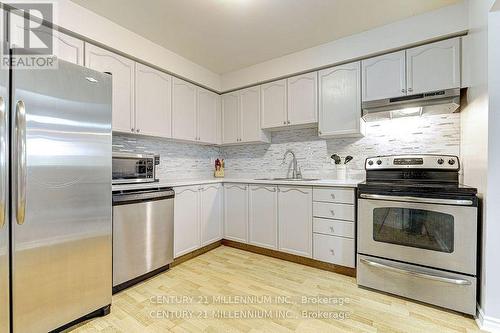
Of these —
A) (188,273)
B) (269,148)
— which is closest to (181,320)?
(188,273)

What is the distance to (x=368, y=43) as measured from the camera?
243 cm

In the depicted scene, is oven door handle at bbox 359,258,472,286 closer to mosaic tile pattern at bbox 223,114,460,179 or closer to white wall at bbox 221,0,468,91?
mosaic tile pattern at bbox 223,114,460,179

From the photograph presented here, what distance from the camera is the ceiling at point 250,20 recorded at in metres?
2.01

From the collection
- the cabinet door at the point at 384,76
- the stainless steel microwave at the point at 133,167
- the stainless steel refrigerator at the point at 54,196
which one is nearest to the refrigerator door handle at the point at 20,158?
the stainless steel refrigerator at the point at 54,196

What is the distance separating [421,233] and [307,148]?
1623 mm

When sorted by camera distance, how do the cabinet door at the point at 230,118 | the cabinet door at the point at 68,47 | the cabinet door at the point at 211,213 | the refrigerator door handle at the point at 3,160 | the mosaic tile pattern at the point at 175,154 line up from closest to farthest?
the refrigerator door handle at the point at 3,160, the cabinet door at the point at 68,47, the mosaic tile pattern at the point at 175,154, the cabinet door at the point at 211,213, the cabinet door at the point at 230,118

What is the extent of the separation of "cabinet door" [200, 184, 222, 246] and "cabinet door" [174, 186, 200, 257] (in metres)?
0.09

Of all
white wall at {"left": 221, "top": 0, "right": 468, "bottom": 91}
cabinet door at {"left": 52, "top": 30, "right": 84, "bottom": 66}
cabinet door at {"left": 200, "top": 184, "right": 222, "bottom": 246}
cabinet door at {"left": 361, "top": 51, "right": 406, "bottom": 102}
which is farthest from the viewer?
cabinet door at {"left": 200, "top": 184, "right": 222, "bottom": 246}

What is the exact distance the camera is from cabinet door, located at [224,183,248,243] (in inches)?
119

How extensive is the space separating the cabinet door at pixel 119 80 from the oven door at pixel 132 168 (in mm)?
299

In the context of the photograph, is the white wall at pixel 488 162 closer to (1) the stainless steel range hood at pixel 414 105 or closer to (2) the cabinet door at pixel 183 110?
(1) the stainless steel range hood at pixel 414 105

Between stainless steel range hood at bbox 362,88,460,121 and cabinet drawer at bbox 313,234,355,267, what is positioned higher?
stainless steel range hood at bbox 362,88,460,121

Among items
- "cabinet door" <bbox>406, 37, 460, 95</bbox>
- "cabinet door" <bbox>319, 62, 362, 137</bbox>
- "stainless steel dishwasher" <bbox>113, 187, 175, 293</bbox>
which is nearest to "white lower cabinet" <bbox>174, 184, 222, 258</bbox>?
"stainless steel dishwasher" <bbox>113, 187, 175, 293</bbox>

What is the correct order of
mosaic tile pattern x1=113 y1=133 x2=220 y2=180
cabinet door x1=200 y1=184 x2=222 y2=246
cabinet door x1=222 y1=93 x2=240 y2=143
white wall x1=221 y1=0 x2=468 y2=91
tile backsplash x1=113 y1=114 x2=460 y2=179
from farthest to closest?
cabinet door x1=222 y1=93 x2=240 y2=143
cabinet door x1=200 y1=184 x2=222 y2=246
mosaic tile pattern x1=113 y1=133 x2=220 y2=180
tile backsplash x1=113 y1=114 x2=460 y2=179
white wall x1=221 y1=0 x2=468 y2=91
